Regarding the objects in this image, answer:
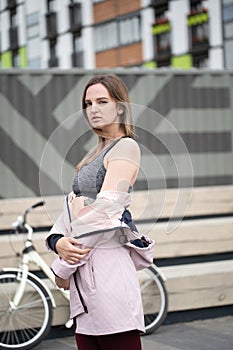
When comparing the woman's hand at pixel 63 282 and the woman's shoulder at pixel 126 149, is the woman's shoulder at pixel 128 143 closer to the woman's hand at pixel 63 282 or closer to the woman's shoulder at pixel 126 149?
the woman's shoulder at pixel 126 149

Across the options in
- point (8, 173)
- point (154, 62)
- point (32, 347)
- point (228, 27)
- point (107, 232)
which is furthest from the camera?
point (154, 62)

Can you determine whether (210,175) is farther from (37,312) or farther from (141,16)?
(141,16)

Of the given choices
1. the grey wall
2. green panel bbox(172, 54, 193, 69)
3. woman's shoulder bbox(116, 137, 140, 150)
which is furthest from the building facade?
woman's shoulder bbox(116, 137, 140, 150)

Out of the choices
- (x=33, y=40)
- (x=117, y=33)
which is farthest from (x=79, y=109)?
(x=33, y=40)

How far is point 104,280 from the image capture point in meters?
2.81

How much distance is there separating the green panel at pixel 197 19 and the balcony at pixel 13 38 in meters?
10.5

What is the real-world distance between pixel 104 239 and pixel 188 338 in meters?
3.88

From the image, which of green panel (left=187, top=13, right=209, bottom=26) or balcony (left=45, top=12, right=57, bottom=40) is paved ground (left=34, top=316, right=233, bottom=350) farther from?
balcony (left=45, top=12, right=57, bottom=40)

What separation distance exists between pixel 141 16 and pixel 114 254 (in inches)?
1714

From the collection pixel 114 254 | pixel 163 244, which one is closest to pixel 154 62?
pixel 163 244

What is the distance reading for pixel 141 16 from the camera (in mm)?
45312

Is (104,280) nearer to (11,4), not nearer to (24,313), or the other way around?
(24,313)

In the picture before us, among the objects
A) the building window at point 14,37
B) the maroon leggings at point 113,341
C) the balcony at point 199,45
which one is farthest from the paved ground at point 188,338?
the building window at point 14,37

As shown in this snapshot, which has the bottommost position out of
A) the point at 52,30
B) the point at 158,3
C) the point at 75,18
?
the point at 52,30
